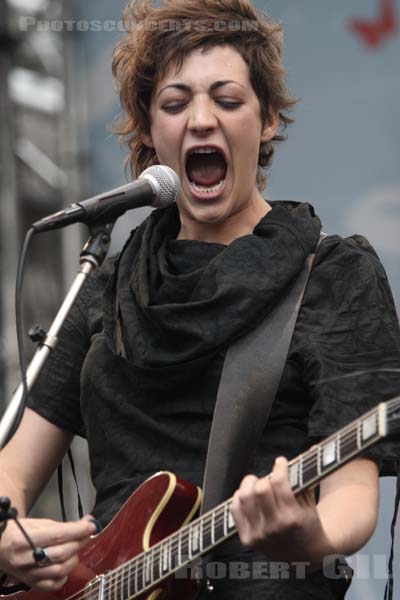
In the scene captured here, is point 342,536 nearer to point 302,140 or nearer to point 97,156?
point 302,140

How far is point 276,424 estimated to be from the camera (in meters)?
2.45

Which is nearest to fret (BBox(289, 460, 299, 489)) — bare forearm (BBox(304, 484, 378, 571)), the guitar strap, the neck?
bare forearm (BBox(304, 484, 378, 571))

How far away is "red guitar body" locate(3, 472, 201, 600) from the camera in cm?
233

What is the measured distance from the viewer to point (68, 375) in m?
2.84

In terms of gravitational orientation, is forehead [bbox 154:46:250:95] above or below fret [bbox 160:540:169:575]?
above

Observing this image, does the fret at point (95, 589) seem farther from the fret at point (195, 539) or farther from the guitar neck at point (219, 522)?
the fret at point (195, 539)

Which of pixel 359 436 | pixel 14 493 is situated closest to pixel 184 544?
pixel 359 436

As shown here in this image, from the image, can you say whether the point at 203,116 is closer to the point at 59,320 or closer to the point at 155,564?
the point at 59,320

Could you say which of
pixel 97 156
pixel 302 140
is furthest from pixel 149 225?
pixel 97 156

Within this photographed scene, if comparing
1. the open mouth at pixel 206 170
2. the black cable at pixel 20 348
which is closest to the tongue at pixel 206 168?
the open mouth at pixel 206 170

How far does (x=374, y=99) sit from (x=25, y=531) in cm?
204

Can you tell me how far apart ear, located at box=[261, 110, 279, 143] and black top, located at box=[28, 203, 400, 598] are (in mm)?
204

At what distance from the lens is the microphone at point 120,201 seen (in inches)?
87.7

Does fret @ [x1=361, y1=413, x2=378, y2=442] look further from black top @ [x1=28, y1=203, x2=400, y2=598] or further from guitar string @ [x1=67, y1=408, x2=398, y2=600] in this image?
black top @ [x1=28, y1=203, x2=400, y2=598]
